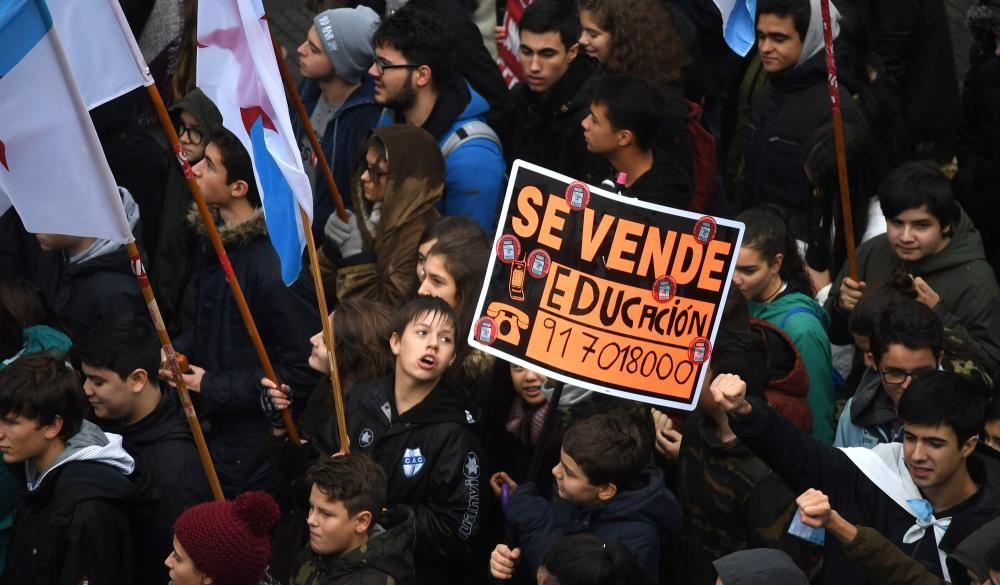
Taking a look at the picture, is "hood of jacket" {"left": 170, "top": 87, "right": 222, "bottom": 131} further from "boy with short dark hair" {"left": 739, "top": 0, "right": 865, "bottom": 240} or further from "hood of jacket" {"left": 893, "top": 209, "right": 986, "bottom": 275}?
"hood of jacket" {"left": 893, "top": 209, "right": 986, "bottom": 275}

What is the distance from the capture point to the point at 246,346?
22.1ft

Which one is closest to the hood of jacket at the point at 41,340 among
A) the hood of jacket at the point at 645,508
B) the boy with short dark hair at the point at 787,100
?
the hood of jacket at the point at 645,508

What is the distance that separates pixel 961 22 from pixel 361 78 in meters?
5.38

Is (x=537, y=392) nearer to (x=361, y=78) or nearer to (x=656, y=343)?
(x=656, y=343)

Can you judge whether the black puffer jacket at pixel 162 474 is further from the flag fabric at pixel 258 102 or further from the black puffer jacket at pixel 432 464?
the flag fabric at pixel 258 102

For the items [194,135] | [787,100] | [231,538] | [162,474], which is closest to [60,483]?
[162,474]

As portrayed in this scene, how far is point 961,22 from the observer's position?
11648 millimetres

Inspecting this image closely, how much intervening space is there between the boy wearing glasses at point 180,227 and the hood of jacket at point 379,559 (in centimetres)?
220

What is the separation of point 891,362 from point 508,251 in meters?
1.40

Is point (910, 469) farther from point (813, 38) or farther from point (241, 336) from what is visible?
point (813, 38)

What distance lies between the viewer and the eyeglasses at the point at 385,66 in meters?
7.68

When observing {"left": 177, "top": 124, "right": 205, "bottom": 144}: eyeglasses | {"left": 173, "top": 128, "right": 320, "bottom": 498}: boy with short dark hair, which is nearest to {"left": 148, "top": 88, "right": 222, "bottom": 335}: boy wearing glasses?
{"left": 177, "top": 124, "right": 205, "bottom": 144}: eyeglasses

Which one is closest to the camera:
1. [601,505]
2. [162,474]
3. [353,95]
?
[601,505]

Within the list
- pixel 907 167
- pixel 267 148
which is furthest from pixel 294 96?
pixel 907 167
